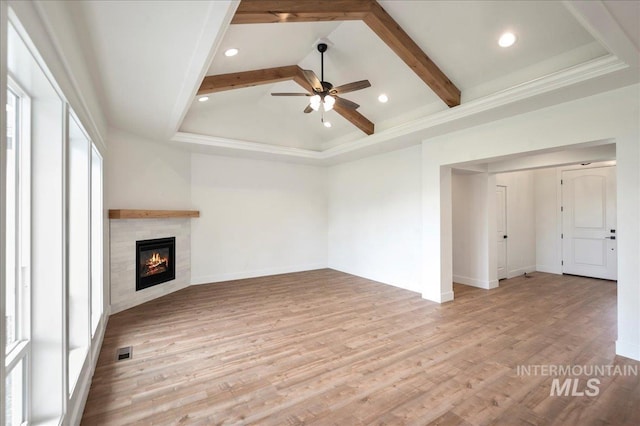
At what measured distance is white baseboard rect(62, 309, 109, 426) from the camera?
193 centimetres

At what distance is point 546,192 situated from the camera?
7207 mm

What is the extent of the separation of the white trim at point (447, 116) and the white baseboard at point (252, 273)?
2673 mm

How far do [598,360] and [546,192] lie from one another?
5.58m

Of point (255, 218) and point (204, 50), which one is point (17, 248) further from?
point (255, 218)

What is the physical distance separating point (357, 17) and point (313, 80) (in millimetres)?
829

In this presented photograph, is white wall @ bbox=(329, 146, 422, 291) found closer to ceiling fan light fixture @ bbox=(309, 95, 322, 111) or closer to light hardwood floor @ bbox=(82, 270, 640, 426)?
light hardwood floor @ bbox=(82, 270, 640, 426)

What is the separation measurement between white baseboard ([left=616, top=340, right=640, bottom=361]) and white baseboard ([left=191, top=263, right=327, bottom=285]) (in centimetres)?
550

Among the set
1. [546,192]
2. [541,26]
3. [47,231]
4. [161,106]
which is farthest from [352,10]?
[546,192]

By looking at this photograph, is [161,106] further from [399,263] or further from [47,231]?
[399,263]

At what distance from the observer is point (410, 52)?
3463 mm

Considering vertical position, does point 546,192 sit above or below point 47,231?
above

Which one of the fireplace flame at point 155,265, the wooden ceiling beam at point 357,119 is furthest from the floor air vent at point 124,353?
the wooden ceiling beam at point 357,119

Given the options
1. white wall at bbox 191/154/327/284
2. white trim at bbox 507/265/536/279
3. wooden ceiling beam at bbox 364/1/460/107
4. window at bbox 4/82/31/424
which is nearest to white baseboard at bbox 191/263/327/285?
white wall at bbox 191/154/327/284

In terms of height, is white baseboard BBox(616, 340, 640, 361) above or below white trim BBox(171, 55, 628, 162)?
below
